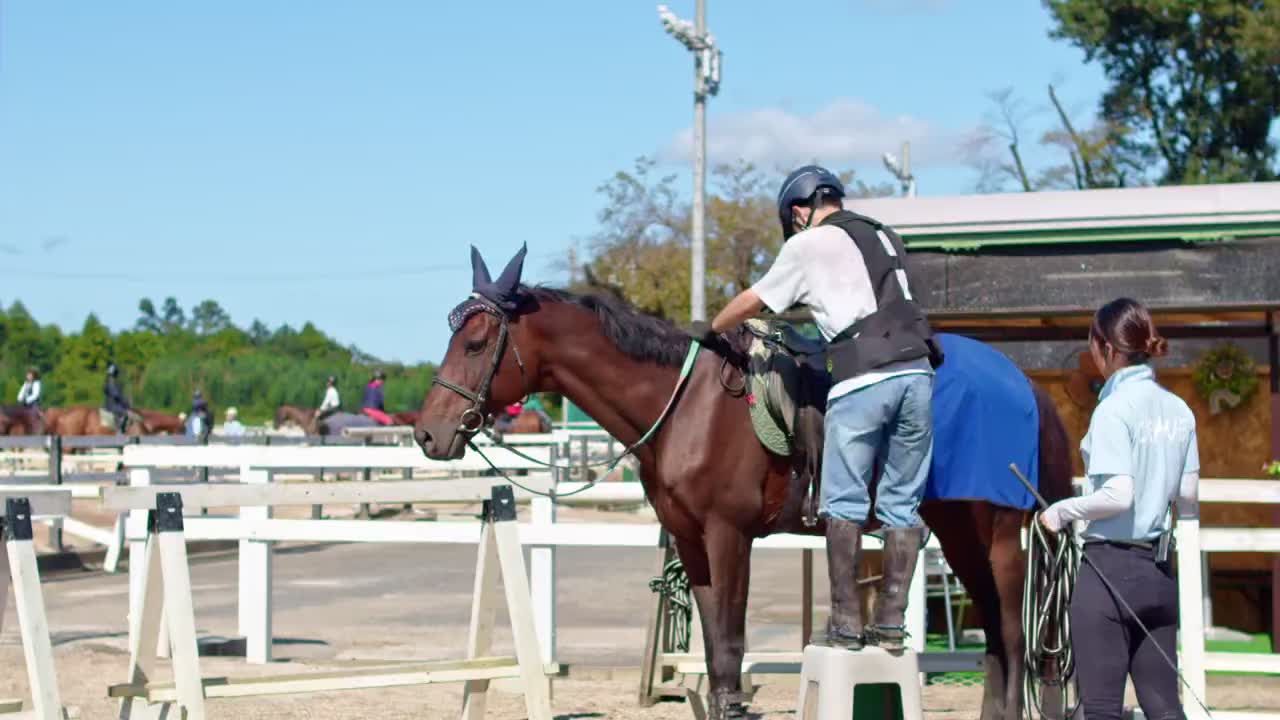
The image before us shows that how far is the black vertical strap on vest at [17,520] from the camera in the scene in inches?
234

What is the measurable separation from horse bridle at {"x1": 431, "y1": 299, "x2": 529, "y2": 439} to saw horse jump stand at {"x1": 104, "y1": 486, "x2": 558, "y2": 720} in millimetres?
342

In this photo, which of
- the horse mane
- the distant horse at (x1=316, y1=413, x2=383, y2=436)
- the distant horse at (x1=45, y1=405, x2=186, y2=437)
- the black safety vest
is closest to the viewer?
the black safety vest

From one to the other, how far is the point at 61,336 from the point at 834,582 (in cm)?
10881

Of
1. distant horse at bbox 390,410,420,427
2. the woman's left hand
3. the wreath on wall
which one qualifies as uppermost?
distant horse at bbox 390,410,420,427

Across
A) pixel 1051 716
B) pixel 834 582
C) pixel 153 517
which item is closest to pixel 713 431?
pixel 834 582

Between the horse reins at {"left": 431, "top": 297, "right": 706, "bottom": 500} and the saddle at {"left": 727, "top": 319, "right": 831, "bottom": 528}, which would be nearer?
the saddle at {"left": 727, "top": 319, "right": 831, "bottom": 528}

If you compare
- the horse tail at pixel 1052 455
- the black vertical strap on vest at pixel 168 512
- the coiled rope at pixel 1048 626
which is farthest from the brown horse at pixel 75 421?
the coiled rope at pixel 1048 626

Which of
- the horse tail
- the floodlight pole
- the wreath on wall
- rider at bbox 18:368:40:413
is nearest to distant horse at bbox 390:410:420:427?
the floodlight pole

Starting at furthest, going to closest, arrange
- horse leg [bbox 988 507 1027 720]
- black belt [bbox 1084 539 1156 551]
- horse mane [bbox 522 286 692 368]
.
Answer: horse mane [bbox 522 286 692 368] → horse leg [bbox 988 507 1027 720] → black belt [bbox 1084 539 1156 551]

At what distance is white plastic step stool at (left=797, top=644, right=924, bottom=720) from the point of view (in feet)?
17.1

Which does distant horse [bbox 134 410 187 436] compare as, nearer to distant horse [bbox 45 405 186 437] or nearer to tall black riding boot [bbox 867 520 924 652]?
distant horse [bbox 45 405 186 437]

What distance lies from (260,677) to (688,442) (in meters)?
1.97

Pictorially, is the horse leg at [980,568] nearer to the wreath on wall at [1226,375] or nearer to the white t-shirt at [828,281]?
the white t-shirt at [828,281]

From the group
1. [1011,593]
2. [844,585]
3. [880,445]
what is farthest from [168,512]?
[1011,593]
